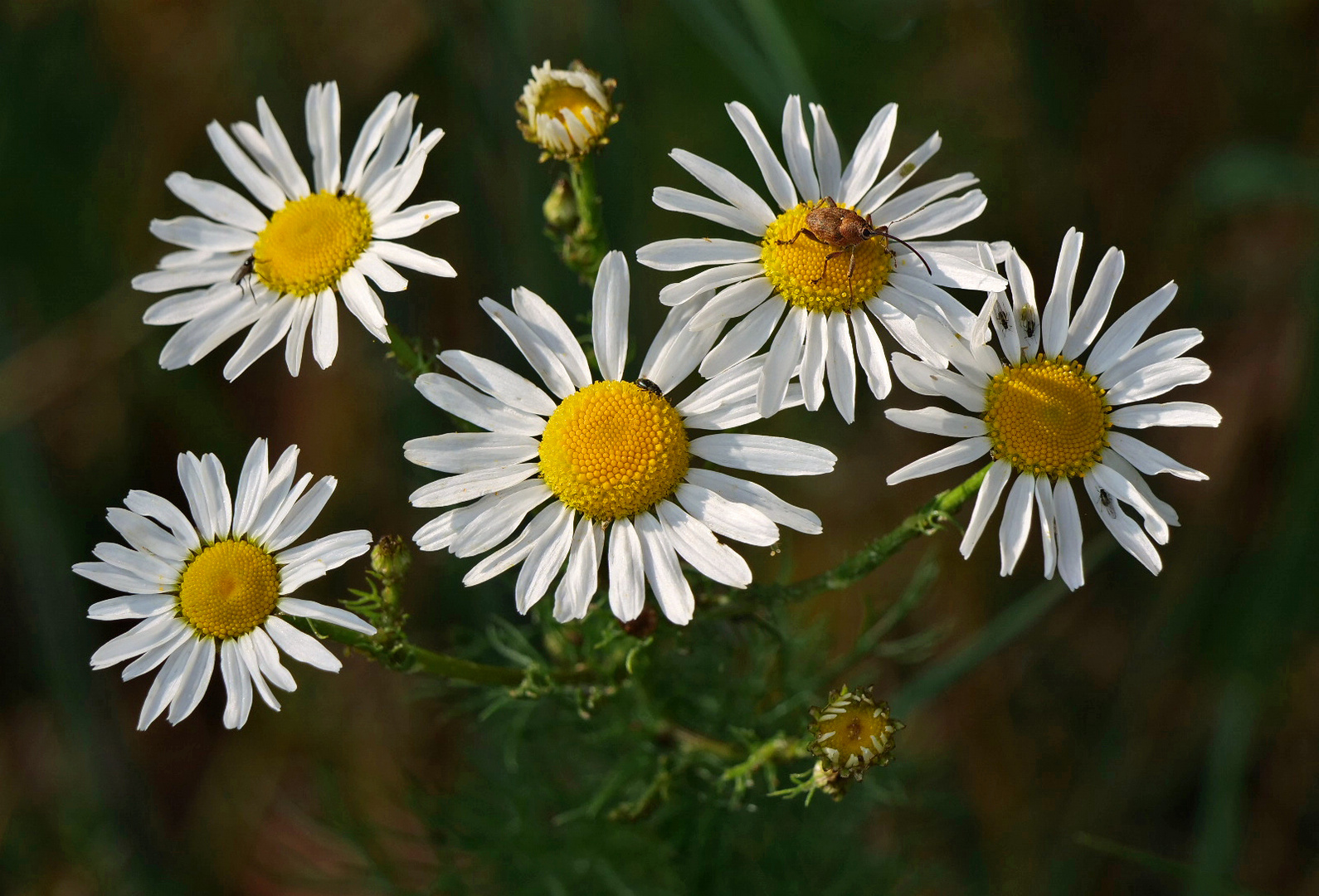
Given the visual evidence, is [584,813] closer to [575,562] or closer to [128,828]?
[575,562]

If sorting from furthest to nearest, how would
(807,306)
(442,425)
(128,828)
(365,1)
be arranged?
(365,1)
(128,828)
(442,425)
(807,306)

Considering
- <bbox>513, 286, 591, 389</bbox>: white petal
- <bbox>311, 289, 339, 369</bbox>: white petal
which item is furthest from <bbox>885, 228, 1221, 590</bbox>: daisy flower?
<bbox>311, 289, 339, 369</bbox>: white petal

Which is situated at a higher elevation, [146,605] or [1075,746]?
[1075,746]

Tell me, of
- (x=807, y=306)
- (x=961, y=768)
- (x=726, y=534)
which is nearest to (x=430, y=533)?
(x=726, y=534)

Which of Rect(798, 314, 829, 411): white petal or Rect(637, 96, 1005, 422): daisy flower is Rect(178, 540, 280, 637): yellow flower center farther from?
Rect(798, 314, 829, 411): white petal

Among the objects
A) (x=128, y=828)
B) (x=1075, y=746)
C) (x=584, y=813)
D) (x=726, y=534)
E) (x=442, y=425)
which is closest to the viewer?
(x=726, y=534)

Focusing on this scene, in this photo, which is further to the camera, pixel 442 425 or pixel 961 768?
pixel 961 768

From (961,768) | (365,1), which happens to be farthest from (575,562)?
(365,1)

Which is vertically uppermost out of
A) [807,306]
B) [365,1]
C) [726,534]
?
[365,1]
